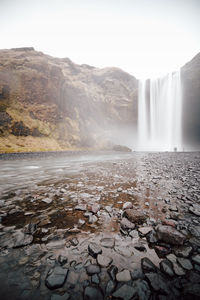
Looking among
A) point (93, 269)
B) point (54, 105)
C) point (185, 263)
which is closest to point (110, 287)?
point (93, 269)

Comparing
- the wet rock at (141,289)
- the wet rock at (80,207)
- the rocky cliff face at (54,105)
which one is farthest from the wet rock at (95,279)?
the rocky cliff face at (54,105)

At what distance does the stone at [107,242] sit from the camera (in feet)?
6.64

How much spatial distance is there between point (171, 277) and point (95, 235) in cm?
132

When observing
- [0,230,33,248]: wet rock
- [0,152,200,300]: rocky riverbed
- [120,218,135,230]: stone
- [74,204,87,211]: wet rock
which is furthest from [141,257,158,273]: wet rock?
[0,230,33,248]: wet rock

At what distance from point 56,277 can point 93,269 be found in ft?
1.57

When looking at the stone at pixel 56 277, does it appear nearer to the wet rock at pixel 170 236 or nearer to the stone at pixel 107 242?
the stone at pixel 107 242

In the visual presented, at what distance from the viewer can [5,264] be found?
1.62 m

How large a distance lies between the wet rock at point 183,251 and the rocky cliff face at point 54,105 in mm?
26234

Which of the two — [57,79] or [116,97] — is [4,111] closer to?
[57,79]

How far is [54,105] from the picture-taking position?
130 ft

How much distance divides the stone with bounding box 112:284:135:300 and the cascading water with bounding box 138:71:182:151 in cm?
6129

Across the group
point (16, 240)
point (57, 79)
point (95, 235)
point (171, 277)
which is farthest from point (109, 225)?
point (57, 79)

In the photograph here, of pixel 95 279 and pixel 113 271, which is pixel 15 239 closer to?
pixel 95 279

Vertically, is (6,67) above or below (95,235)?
above
